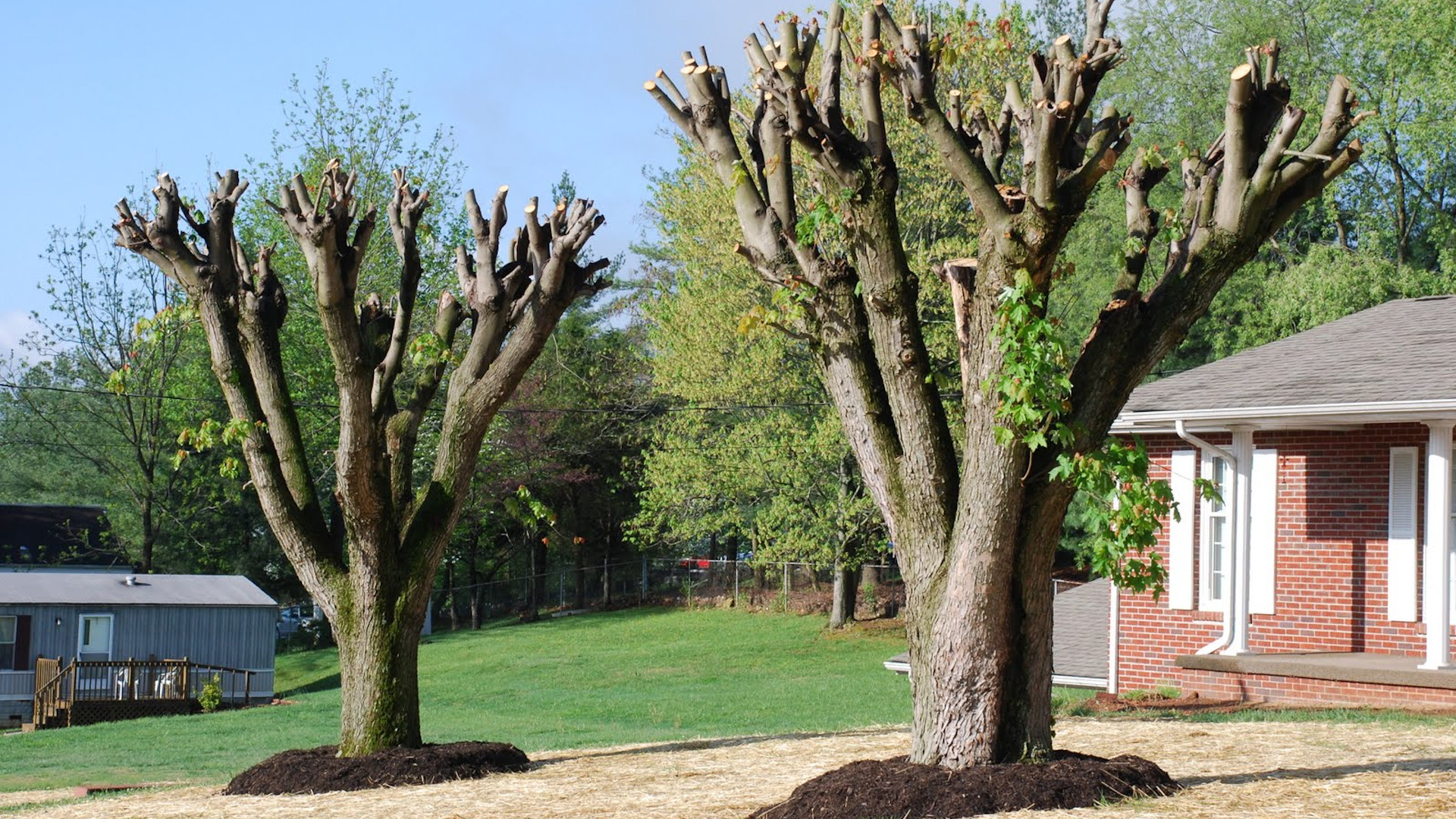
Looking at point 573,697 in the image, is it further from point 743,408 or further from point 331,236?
point 331,236

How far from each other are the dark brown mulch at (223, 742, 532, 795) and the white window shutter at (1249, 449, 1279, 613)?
26.2 feet

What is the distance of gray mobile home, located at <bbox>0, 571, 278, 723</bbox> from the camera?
2877cm

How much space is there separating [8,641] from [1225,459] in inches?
1029

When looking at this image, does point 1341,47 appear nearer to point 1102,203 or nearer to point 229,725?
point 1102,203

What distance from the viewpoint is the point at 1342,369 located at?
1396cm

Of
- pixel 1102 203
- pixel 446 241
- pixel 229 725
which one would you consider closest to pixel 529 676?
pixel 229 725

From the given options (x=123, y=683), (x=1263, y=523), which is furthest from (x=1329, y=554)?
(x=123, y=683)

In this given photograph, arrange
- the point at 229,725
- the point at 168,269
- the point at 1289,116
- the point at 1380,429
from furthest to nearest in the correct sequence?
the point at 229,725, the point at 1380,429, the point at 168,269, the point at 1289,116

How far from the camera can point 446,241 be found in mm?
36969

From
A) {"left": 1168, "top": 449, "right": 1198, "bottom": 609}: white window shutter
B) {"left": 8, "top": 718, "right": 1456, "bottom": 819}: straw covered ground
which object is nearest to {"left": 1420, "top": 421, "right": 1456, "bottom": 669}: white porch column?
{"left": 8, "top": 718, "right": 1456, "bottom": 819}: straw covered ground

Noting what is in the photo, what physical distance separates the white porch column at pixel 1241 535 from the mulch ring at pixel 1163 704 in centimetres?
56

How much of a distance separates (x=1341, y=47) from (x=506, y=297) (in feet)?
87.6

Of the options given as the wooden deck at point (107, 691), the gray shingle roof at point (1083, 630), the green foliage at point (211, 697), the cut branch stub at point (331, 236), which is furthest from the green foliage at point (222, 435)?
the wooden deck at point (107, 691)

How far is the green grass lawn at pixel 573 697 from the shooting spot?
1641cm
